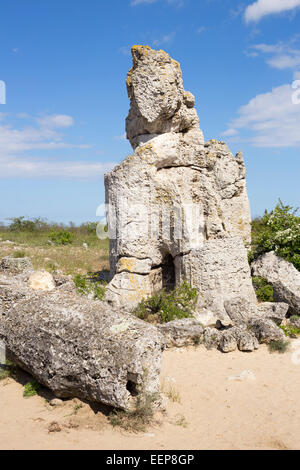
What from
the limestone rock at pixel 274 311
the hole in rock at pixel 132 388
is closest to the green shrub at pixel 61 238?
the limestone rock at pixel 274 311

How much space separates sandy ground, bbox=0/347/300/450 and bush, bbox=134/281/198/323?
1674 mm

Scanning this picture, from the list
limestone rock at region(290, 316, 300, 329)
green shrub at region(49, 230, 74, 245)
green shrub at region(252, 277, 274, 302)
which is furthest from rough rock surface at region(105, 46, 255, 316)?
green shrub at region(49, 230, 74, 245)

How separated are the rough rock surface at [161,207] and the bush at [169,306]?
0.30 metres

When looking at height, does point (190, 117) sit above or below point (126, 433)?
above

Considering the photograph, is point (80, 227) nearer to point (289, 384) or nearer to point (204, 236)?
point (204, 236)

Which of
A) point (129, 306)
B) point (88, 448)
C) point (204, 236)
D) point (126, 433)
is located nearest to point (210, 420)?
point (126, 433)

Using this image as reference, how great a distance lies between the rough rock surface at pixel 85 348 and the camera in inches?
191

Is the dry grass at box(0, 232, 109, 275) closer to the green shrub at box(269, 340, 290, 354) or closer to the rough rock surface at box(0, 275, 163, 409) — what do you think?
the green shrub at box(269, 340, 290, 354)

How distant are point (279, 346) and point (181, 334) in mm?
1781

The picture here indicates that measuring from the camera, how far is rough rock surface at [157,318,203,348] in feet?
24.7

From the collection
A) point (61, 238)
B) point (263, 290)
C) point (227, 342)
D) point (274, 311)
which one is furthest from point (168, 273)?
point (61, 238)

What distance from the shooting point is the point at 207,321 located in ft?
27.8
